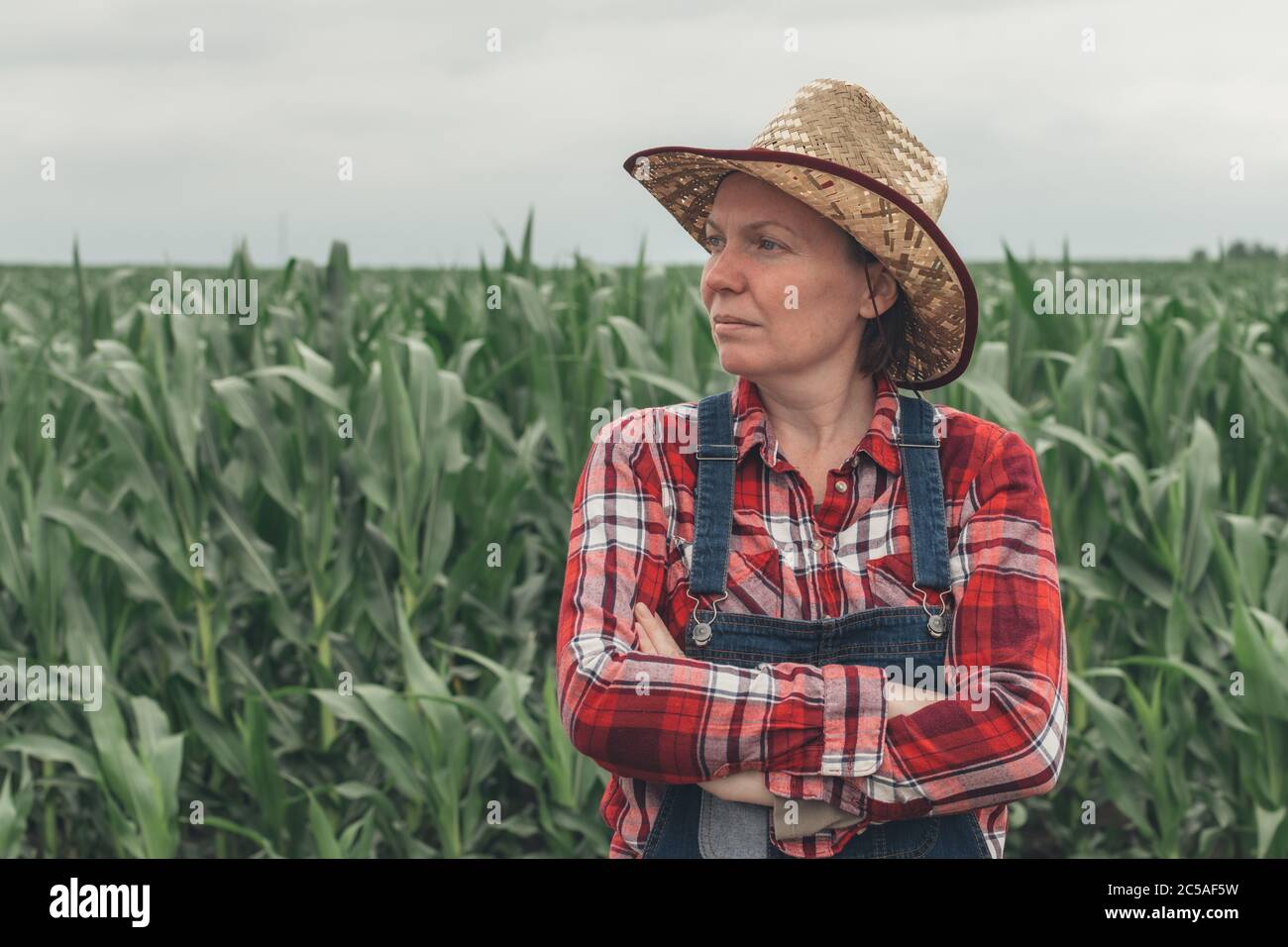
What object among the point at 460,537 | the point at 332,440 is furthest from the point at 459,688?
the point at 332,440

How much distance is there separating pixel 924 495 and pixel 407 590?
2258 millimetres

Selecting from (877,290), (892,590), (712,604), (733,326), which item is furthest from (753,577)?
(877,290)

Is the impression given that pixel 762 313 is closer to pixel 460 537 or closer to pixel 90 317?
pixel 460 537

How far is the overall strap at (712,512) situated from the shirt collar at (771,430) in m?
0.02

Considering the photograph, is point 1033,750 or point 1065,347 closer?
point 1033,750

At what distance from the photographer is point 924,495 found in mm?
1480

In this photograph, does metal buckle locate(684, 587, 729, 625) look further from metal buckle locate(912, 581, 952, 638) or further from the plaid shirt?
metal buckle locate(912, 581, 952, 638)

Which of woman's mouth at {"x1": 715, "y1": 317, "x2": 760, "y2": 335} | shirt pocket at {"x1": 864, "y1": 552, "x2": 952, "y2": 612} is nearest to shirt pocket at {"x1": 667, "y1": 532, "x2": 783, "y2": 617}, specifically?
shirt pocket at {"x1": 864, "y1": 552, "x2": 952, "y2": 612}

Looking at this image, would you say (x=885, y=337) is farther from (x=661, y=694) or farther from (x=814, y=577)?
(x=661, y=694)

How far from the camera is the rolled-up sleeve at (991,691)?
140 centimetres

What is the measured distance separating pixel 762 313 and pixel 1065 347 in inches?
128

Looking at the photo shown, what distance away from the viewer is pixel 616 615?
148 cm

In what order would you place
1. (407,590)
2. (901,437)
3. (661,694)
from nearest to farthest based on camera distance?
(661,694) → (901,437) → (407,590)

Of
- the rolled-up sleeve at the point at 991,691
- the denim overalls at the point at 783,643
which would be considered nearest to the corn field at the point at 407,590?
the denim overalls at the point at 783,643
